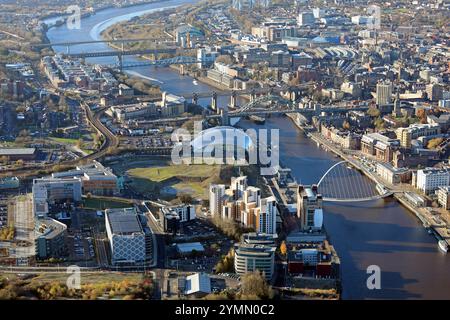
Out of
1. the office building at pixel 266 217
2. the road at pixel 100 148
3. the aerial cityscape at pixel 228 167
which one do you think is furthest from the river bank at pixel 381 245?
the road at pixel 100 148

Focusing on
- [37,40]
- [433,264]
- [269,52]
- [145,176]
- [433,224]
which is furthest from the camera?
[37,40]

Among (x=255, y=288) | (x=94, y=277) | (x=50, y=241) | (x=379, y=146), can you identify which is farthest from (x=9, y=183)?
(x=379, y=146)

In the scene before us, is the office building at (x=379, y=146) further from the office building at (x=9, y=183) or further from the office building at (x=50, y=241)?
the office building at (x=50, y=241)

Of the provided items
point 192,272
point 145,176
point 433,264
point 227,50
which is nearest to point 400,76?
point 227,50

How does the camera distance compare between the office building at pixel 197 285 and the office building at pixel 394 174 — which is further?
the office building at pixel 394 174

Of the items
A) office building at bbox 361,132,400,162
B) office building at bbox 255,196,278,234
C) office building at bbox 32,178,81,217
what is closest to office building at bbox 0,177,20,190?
office building at bbox 32,178,81,217

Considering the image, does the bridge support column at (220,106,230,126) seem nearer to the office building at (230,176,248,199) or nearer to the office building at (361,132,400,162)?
the office building at (361,132,400,162)
